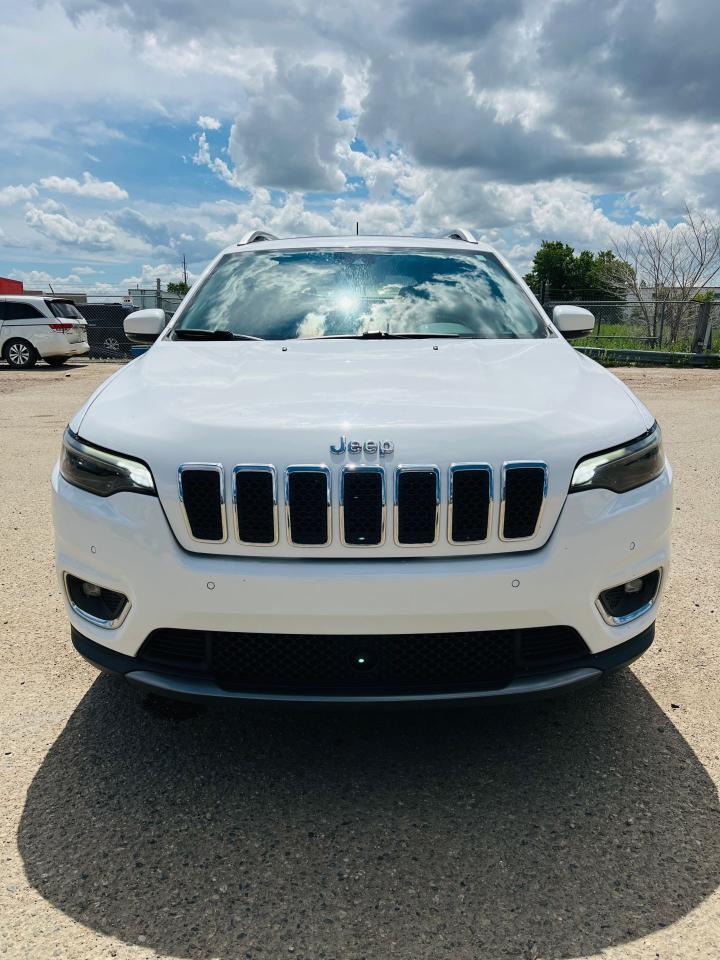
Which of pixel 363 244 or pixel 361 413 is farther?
pixel 363 244

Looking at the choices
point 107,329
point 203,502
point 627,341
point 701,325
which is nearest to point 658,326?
point 627,341

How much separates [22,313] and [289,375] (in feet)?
60.6

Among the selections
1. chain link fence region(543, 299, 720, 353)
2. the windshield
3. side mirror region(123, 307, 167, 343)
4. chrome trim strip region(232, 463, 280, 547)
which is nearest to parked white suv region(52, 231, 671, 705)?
chrome trim strip region(232, 463, 280, 547)

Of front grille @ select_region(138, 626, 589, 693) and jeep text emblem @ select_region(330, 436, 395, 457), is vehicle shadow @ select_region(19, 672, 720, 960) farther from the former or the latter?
jeep text emblem @ select_region(330, 436, 395, 457)

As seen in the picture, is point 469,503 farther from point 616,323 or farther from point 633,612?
point 616,323

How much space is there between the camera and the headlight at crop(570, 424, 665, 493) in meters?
2.19

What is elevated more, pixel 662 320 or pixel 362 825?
pixel 362 825

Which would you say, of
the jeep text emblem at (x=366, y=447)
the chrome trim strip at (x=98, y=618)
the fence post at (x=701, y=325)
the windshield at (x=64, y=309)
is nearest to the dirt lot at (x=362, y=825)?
the chrome trim strip at (x=98, y=618)

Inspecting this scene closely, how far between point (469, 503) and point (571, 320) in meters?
2.00

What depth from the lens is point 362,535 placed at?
2084 mm

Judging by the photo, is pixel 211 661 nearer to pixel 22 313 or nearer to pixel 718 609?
pixel 718 609

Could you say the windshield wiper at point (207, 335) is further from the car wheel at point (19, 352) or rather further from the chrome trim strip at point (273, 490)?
the car wheel at point (19, 352)

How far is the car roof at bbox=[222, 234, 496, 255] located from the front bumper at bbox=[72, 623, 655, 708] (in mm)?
2441

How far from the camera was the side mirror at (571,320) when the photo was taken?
12.4 ft
